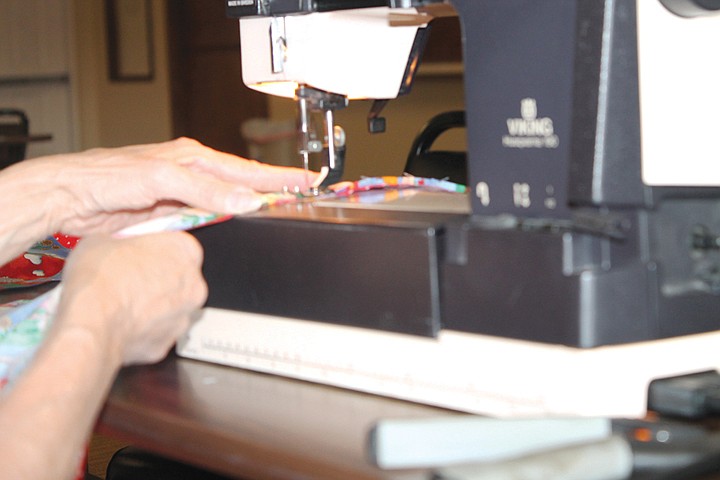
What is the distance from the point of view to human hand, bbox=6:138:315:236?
4.09ft

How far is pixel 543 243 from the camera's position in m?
0.93

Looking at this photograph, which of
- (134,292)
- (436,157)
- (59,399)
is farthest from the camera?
(436,157)

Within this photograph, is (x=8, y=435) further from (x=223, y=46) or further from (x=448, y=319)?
(x=223, y=46)

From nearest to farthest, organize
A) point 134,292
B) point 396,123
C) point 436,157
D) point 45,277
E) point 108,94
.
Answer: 1. point 134,292
2. point 45,277
3. point 436,157
4. point 396,123
5. point 108,94

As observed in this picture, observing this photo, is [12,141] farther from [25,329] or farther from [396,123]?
[25,329]

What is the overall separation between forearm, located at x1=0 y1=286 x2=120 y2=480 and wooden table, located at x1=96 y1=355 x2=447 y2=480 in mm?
83

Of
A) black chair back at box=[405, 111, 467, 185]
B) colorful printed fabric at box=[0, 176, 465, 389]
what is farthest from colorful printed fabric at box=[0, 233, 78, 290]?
black chair back at box=[405, 111, 467, 185]

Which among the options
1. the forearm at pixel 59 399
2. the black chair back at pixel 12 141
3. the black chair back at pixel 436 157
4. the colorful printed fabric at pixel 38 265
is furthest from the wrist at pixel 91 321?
the black chair back at pixel 12 141

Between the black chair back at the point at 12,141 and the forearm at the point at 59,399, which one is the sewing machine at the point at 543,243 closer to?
the forearm at the point at 59,399

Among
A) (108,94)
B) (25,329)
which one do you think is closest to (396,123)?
(108,94)

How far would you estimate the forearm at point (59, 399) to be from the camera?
0.87 metres

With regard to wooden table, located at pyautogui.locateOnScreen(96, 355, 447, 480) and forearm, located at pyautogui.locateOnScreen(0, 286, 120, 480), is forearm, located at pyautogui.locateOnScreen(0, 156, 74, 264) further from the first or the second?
forearm, located at pyautogui.locateOnScreen(0, 286, 120, 480)

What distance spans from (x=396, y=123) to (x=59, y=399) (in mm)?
4662

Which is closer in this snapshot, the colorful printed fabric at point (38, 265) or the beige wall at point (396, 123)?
the colorful printed fabric at point (38, 265)
